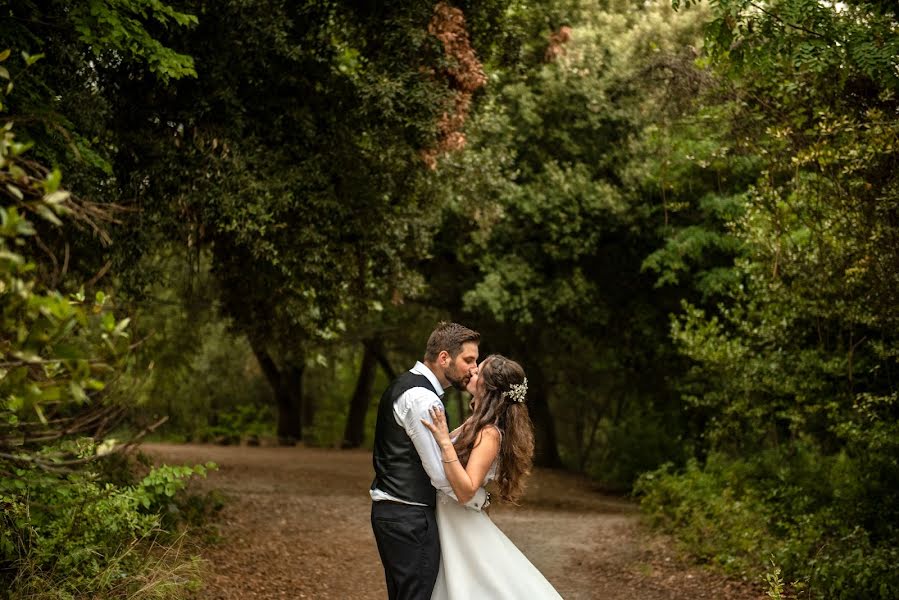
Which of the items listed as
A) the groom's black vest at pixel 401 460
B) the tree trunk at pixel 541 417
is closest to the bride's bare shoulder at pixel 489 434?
the groom's black vest at pixel 401 460

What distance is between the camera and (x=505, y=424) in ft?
16.8

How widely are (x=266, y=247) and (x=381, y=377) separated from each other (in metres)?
28.2

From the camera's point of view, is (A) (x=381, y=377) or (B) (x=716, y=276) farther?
(A) (x=381, y=377)

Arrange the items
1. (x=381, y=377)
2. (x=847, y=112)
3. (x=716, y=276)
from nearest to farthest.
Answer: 1. (x=847, y=112)
2. (x=716, y=276)
3. (x=381, y=377)

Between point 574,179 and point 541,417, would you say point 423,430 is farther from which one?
point 541,417

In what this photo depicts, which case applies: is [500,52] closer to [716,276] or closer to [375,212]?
[375,212]

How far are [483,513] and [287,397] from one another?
24.8 metres

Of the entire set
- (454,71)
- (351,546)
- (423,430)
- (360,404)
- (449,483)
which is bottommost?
(351,546)

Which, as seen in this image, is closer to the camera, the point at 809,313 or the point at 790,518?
the point at 809,313

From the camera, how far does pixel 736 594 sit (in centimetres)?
966

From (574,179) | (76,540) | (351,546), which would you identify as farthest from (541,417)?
(76,540)

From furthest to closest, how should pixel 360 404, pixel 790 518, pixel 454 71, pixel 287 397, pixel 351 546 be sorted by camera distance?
pixel 360 404
pixel 287 397
pixel 351 546
pixel 790 518
pixel 454 71

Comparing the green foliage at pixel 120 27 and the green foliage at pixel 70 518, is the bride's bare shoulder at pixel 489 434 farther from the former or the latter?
the green foliage at pixel 120 27

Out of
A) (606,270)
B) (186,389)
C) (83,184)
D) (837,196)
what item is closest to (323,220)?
(83,184)
